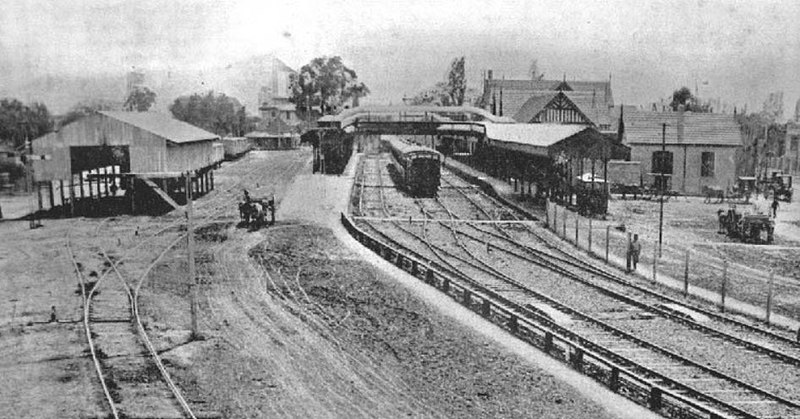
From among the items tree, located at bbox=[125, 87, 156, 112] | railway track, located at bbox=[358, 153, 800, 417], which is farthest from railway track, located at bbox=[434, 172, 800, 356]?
tree, located at bbox=[125, 87, 156, 112]

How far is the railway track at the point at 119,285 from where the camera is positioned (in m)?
14.7

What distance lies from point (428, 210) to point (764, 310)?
22987 millimetres

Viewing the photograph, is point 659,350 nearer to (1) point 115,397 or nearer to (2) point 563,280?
(2) point 563,280

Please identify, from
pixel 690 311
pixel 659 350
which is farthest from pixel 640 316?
pixel 659 350

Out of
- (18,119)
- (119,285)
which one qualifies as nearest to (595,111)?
(18,119)

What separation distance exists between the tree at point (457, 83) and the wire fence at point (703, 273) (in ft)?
352

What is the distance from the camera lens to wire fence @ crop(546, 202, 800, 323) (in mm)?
20273

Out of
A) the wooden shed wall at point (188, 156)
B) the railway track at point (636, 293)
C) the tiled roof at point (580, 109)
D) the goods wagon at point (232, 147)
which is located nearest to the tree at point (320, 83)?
the goods wagon at point (232, 147)

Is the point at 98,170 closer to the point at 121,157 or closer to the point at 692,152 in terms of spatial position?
the point at 121,157

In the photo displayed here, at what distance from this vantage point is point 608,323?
725 inches

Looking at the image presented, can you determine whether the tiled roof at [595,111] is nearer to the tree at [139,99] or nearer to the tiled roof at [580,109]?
the tiled roof at [580,109]

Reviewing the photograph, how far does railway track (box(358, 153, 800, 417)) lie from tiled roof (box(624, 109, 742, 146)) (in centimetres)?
2501

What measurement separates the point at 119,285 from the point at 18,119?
4888 cm

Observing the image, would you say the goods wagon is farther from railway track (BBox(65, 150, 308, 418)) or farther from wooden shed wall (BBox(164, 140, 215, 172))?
railway track (BBox(65, 150, 308, 418))
